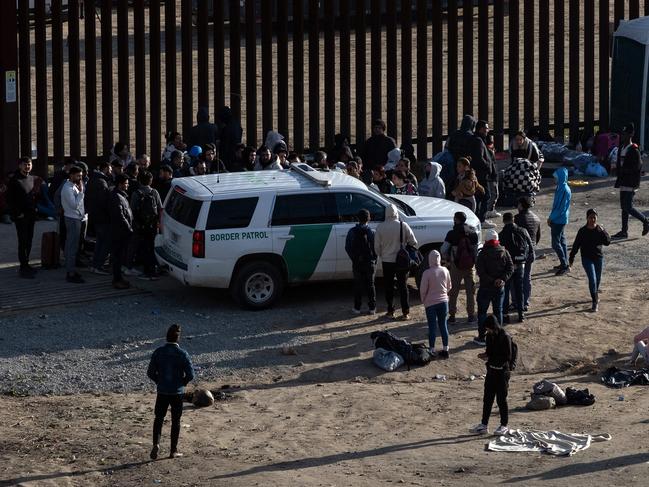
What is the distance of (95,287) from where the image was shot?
20.3 meters

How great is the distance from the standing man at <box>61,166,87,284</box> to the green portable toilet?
12773mm

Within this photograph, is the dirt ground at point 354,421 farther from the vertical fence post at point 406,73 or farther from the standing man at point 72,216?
the vertical fence post at point 406,73

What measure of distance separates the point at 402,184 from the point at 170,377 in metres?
8.24

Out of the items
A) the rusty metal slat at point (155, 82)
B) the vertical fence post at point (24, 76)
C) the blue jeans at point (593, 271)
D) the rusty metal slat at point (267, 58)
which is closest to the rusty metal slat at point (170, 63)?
the rusty metal slat at point (155, 82)

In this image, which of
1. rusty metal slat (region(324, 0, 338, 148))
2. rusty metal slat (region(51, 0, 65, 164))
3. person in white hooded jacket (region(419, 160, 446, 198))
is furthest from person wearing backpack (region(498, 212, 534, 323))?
rusty metal slat (region(51, 0, 65, 164))

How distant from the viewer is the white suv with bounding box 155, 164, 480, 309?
62.2 feet

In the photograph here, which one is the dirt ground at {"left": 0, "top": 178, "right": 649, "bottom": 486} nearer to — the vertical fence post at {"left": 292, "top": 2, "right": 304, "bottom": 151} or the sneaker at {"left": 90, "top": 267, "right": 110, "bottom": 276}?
the sneaker at {"left": 90, "top": 267, "right": 110, "bottom": 276}

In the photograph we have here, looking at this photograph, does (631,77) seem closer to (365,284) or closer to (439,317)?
(365,284)

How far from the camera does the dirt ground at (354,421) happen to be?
1409cm

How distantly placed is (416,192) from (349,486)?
8933mm

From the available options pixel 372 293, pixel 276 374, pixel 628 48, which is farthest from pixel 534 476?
pixel 628 48

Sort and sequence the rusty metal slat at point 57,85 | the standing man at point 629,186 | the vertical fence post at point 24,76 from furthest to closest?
1. the rusty metal slat at point 57,85
2. the vertical fence post at point 24,76
3. the standing man at point 629,186

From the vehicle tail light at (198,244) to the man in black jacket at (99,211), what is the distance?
6.04ft

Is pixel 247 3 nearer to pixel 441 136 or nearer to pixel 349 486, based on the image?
pixel 441 136
